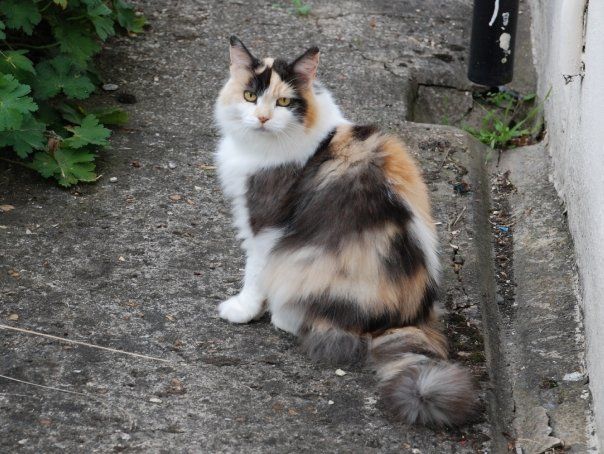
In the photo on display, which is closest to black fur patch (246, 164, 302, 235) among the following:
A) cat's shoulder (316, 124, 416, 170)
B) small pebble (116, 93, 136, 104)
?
cat's shoulder (316, 124, 416, 170)

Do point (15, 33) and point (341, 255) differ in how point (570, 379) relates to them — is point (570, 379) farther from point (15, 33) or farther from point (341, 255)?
point (15, 33)

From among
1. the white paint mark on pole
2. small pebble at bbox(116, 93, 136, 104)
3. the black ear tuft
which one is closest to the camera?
the black ear tuft

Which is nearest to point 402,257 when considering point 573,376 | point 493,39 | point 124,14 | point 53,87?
point 573,376

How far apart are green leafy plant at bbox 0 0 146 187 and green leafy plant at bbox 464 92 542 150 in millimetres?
1922

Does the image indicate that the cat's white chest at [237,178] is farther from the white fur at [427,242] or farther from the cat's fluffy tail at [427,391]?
the cat's fluffy tail at [427,391]

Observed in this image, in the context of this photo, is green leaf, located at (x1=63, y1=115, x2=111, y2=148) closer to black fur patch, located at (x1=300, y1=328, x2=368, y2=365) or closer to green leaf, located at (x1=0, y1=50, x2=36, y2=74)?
green leaf, located at (x1=0, y1=50, x2=36, y2=74)

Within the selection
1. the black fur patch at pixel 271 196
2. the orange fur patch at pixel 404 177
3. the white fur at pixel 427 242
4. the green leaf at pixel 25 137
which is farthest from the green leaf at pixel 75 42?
the white fur at pixel 427 242

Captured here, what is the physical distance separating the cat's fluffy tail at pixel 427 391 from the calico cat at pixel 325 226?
0.01 metres

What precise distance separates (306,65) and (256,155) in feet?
1.22

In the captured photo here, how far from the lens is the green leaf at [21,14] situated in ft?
13.2

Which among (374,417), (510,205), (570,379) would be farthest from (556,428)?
(510,205)

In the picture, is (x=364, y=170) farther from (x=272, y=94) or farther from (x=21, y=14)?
(x=21, y=14)

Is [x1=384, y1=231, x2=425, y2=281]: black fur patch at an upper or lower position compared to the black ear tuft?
lower

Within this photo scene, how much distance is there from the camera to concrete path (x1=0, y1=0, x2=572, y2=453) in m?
2.75
